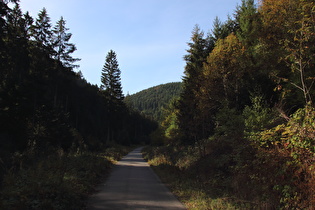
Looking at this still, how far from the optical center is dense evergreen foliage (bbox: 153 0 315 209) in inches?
224

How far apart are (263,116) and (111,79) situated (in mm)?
40393

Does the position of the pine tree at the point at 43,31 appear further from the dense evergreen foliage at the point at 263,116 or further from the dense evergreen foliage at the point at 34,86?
the dense evergreen foliage at the point at 263,116

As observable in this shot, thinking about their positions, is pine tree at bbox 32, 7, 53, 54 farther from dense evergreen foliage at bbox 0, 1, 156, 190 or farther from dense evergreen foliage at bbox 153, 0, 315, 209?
dense evergreen foliage at bbox 153, 0, 315, 209

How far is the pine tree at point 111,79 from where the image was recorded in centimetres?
4716

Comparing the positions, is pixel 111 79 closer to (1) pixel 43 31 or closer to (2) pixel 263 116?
(1) pixel 43 31

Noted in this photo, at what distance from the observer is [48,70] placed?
26484 mm

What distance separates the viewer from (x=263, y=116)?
9984 mm

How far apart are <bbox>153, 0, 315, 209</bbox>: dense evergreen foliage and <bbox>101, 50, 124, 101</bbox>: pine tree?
28.9 m

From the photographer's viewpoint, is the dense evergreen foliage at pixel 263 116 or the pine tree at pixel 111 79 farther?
the pine tree at pixel 111 79

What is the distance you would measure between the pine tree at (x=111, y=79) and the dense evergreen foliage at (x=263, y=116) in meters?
28.9

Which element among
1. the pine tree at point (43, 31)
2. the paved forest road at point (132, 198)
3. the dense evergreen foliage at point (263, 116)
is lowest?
the paved forest road at point (132, 198)

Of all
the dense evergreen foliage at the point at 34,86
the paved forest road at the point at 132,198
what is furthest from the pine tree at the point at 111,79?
the paved forest road at the point at 132,198

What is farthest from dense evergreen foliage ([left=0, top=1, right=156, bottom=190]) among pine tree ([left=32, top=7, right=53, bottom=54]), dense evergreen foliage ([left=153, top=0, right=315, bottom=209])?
dense evergreen foliage ([left=153, top=0, right=315, bottom=209])

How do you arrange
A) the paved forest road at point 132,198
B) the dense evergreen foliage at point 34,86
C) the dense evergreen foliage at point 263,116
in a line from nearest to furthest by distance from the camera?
1. the dense evergreen foliage at point 263,116
2. the paved forest road at point 132,198
3. the dense evergreen foliage at point 34,86
